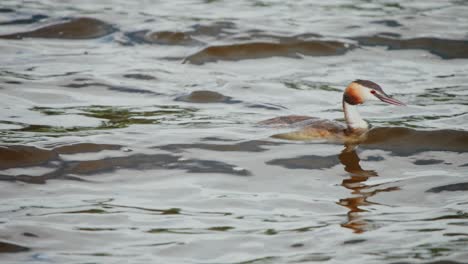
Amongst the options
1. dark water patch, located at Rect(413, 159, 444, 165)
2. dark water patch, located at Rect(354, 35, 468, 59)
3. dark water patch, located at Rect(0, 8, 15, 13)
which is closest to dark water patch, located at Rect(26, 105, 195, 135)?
dark water patch, located at Rect(413, 159, 444, 165)

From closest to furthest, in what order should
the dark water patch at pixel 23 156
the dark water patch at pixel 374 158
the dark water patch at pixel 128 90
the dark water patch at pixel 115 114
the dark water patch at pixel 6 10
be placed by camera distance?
the dark water patch at pixel 23 156 < the dark water patch at pixel 374 158 < the dark water patch at pixel 115 114 < the dark water patch at pixel 128 90 < the dark water patch at pixel 6 10

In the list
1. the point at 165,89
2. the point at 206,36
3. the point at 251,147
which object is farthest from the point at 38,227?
the point at 206,36

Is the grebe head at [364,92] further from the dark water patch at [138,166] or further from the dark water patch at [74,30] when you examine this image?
the dark water patch at [74,30]

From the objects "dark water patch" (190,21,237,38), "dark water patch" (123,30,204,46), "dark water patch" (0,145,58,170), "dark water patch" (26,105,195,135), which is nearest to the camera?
"dark water patch" (0,145,58,170)

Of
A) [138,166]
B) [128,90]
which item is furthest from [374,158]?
[128,90]

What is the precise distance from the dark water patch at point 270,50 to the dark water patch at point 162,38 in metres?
0.53

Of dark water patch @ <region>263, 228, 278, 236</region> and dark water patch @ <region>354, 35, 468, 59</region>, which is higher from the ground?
dark water patch @ <region>354, 35, 468, 59</region>

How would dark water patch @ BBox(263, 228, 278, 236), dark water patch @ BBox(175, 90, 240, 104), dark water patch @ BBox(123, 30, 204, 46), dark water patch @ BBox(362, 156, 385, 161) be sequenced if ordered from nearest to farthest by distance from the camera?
dark water patch @ BBox(263, 228, 278, 236) → dark water patch @ BBox(362, 156, 385, 161) → dark water patch @ BBox(175, 90, 240, 104) → dark water patch @ BBox(123, 30, 204, 46)

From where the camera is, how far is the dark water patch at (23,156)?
826 cm

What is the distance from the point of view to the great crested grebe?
9219 mm

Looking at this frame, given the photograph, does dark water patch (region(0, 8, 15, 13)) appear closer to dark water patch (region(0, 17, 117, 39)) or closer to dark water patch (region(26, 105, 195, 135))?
dark water patch (region(0, 17, 117, 39))

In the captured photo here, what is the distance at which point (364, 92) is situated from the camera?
9.40m

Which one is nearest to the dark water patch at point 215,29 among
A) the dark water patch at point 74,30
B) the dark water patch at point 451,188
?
the dark water patch at point 74,30

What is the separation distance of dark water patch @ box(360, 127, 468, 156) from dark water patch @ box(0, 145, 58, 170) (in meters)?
3.22
